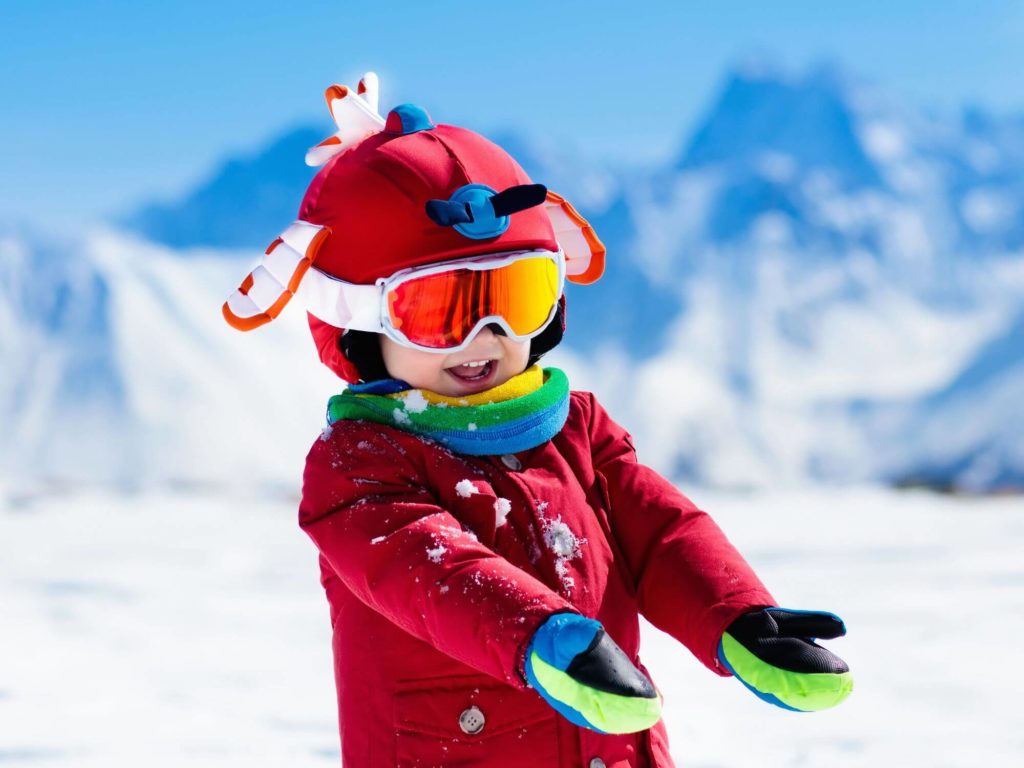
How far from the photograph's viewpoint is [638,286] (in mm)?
22781

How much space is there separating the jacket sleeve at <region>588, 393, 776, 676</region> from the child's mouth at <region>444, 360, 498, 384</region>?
208mm

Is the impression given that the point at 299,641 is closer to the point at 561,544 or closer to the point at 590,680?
the point at 561,544

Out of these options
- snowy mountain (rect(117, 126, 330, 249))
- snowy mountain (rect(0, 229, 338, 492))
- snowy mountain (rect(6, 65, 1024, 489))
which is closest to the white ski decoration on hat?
snowy mountain (rect(6, 65, 1024, 489))

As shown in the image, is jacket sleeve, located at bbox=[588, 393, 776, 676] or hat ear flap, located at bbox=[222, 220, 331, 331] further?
hat ear flap, located at bbox=[222, 220, 331, 331]

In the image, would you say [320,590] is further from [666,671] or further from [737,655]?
[737,655]

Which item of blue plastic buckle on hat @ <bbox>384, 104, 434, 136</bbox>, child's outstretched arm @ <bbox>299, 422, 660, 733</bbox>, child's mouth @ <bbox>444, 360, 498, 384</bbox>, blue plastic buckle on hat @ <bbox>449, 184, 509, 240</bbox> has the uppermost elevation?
blue plastic buckle on hat @ <bbox>384, 104, 434, 136</bbox>

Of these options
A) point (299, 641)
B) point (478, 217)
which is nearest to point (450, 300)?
point (478, 217)

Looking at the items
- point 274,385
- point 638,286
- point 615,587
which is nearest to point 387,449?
point 615,587

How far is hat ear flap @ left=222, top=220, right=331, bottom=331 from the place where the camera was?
1.54 meters

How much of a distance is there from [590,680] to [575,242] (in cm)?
86

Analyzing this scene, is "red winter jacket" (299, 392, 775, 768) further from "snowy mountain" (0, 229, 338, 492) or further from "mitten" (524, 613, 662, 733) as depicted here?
"snowy mountain" (0, 229, 338, 492)

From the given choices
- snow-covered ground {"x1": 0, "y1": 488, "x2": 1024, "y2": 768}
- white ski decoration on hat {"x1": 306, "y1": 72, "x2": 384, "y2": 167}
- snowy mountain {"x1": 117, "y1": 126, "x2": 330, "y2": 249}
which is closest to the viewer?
white ski decoration on hat {"x1": 306, "y1": 72, "x2": 384, "y2": 167}

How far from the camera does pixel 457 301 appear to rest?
1.45 metres

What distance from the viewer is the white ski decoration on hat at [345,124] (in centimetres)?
168
